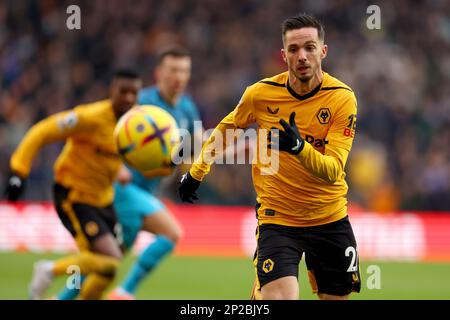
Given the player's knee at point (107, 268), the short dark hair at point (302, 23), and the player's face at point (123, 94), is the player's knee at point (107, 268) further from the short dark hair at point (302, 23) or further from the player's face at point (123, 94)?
the short dark hair at point (302, 23)

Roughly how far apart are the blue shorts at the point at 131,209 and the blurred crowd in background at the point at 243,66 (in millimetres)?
7346

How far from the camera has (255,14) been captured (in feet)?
69.5

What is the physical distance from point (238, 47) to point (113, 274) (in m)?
12.6

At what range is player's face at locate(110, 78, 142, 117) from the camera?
357 inches

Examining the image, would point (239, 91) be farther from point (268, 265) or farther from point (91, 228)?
point (268, 265)

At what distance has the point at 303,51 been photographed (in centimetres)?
629

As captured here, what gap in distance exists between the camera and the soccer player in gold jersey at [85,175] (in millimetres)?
8570

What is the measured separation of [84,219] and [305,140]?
3.03m

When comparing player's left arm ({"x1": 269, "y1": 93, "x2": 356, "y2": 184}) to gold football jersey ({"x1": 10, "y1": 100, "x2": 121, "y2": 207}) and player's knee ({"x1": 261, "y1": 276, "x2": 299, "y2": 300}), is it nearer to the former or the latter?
player's knee ({"x1": 261, "y1": 276, "x2": 299, "y2": 300})

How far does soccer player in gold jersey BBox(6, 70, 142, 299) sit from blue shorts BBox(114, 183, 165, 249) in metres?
0.62

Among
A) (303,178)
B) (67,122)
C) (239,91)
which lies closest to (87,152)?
(67,122)

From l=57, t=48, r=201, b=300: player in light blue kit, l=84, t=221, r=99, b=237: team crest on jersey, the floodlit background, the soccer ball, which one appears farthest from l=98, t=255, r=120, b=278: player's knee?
the floodlit background

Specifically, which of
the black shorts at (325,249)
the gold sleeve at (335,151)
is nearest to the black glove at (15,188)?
the black shorts at (325,249)

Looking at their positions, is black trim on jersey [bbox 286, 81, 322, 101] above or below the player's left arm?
above
